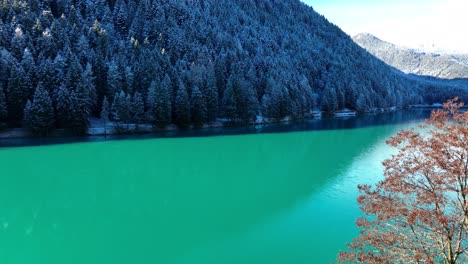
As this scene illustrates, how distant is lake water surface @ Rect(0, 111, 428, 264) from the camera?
18.0 meters

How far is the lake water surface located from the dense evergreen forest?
13.8 m

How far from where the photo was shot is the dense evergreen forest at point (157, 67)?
58781mm

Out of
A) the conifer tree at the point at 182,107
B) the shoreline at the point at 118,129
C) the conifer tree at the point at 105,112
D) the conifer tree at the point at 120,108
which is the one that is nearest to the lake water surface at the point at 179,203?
the shoreline at the point at 118,129

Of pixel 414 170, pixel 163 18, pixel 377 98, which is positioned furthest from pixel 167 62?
pixel 377 98

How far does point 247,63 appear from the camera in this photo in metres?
97.9

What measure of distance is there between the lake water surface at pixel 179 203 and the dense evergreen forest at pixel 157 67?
45.4 ft

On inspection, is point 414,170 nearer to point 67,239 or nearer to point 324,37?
point 67,239

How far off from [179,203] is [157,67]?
53.5 m

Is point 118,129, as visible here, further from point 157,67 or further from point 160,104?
point 157,67

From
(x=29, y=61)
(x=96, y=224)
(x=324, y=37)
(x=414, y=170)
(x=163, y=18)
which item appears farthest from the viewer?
(x=324, y=37)

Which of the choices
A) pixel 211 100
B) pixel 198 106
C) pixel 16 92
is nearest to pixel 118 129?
pixel 198 106

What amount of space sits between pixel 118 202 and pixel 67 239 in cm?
737

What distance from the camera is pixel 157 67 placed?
74250 millimetres

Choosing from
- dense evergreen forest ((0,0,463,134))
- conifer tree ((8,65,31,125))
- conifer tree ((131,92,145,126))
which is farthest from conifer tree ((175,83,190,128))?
conifer tree ((8,65,31,125))
